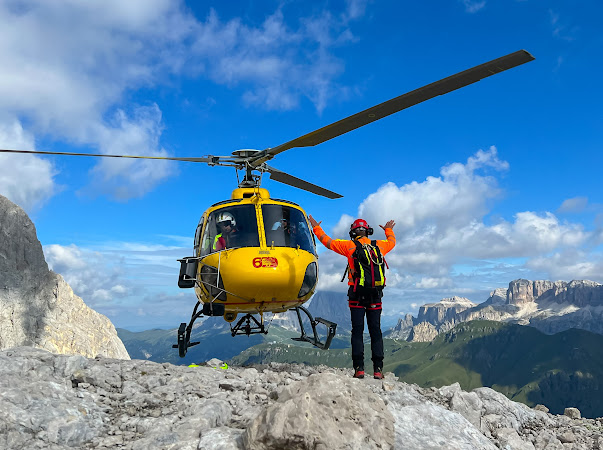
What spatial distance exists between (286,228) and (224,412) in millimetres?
5663

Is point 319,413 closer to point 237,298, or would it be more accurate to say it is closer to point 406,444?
point 406,444

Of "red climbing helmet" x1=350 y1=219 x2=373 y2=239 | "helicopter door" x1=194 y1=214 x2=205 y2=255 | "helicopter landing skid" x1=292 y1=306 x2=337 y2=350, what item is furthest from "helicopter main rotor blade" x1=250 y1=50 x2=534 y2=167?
"helicopter landing skid" x1=292 y1=306 x2=337 y2=350

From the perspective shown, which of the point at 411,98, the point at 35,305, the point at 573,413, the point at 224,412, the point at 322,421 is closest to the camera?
the point at 322,421

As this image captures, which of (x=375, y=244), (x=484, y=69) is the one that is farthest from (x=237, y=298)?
(x=484, y=69)

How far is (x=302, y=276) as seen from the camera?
1173 centimetres

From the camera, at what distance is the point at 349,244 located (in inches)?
410

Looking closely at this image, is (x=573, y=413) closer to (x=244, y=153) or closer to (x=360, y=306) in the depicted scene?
(x=360, y=306)

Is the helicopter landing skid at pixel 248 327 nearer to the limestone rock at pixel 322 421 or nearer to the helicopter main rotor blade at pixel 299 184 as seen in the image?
the helicopter main rotor blade at pixel 299 184

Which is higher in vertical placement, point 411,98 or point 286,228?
point 411,98

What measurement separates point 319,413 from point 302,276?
6072 millimetres

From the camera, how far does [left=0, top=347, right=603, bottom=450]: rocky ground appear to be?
19.2ft

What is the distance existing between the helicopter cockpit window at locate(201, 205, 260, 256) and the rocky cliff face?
115341mm

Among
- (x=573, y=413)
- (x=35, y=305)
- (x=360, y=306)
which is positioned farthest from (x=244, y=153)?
(x=35, y=305)

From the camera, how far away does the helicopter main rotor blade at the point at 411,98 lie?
716 cm
